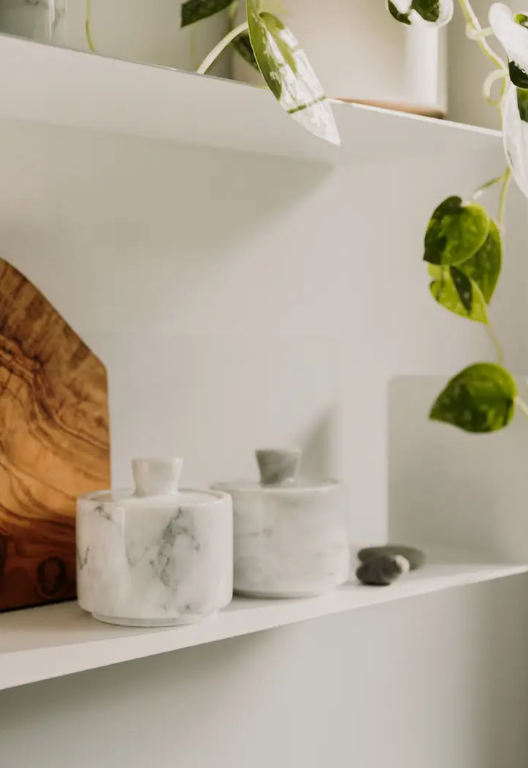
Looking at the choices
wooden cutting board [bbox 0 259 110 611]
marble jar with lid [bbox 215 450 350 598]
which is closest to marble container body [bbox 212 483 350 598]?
marble jar with lid [bbox 215 450 350 598]

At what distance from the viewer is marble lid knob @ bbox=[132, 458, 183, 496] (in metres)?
0.70

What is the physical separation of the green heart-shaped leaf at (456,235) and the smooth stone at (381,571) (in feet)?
1.20

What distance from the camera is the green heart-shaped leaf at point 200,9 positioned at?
2.45 feet

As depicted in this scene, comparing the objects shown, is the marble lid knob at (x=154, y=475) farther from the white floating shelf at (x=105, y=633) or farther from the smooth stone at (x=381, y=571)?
the smooth stone at (x=381, y=571)

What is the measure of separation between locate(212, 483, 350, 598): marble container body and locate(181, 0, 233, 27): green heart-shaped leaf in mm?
378

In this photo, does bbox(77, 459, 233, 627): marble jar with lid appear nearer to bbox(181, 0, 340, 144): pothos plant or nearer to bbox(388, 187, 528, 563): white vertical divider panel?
bbox(181, 0, 340, 144): pothos plant

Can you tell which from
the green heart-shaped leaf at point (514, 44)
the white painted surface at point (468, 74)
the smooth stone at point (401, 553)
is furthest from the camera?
the white painted surface at point (468, 74)

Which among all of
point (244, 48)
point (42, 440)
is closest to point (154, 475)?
point (42, 440)

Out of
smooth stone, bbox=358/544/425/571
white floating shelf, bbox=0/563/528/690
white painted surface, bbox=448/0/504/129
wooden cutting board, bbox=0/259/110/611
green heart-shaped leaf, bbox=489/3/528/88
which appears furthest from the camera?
white painted surface, bbox=448/0/504/129

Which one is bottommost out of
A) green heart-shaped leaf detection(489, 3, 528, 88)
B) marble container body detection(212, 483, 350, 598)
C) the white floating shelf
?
the white floating shelf

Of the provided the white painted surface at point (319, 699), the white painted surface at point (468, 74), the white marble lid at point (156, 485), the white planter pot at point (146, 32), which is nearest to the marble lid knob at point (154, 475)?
the white marble lid at point (156, 485)

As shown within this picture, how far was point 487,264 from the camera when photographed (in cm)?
57

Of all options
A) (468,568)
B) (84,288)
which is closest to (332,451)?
(468,568)

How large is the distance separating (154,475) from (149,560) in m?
0.07
